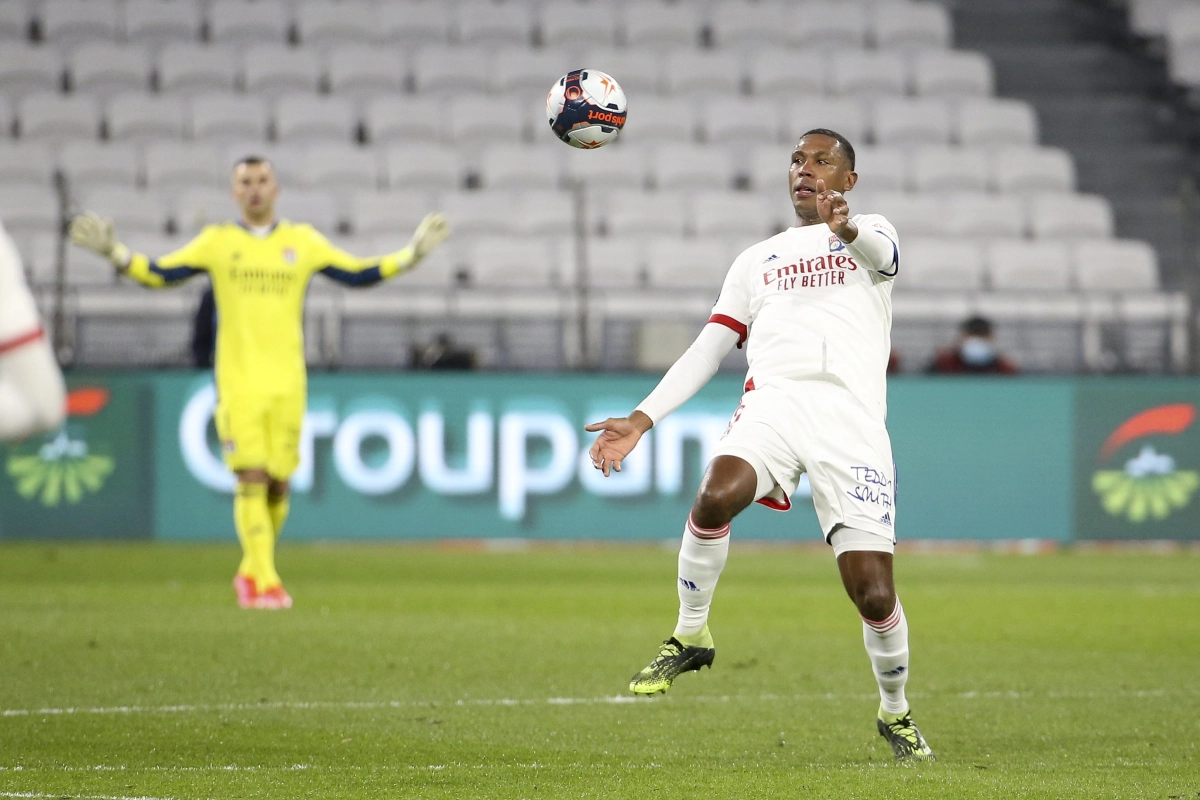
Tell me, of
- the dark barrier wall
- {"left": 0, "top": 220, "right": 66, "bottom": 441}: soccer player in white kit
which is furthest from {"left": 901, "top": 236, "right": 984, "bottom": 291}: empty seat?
{"left": 0, "top": 220, "right": 66, "bottom": 441}: soccer player in white kit

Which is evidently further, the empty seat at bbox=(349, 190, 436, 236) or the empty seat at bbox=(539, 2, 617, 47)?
the empty seat at bbox=(539, 2, 617, 47)

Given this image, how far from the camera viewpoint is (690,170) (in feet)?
67.3

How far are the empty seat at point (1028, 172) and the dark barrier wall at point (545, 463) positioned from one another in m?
5.46

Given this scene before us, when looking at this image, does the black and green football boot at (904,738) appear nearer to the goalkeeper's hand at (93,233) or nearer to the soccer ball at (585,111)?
A: the soccer ball at (585,111)

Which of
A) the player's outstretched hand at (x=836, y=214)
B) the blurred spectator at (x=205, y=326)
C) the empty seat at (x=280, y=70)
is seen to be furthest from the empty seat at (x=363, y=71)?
the player's outstretched hand at (x=836, y=214)

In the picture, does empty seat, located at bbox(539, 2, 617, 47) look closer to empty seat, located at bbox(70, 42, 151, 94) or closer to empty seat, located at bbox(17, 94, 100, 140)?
empty seat, located at bbox(70, 42, 151, 94)

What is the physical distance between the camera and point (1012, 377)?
1606 centimetres

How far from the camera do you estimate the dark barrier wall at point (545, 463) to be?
15.1 meters

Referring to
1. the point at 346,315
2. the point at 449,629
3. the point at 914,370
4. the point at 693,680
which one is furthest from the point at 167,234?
the point at 693,680

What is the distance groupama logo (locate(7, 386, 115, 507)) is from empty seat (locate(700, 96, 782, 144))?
360 inches

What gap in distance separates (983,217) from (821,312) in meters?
14.7

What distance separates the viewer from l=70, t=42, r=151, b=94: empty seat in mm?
20781

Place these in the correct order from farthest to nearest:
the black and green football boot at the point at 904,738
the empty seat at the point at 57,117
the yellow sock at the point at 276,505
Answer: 1. the empty seat at the point at 57,117
2. the yellow sock at the point at 276,505
3. the black and green football boot at the point at 904,738

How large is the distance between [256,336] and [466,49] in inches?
475
